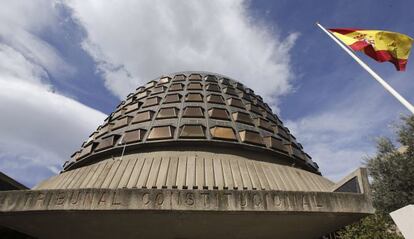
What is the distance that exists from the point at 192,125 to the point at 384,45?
377 inches

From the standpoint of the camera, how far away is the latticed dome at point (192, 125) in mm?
16156

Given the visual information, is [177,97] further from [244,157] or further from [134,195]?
[134,195]

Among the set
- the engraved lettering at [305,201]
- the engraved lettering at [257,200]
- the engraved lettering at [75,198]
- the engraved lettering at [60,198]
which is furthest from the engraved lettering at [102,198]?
the engraved lettering at [305,201]

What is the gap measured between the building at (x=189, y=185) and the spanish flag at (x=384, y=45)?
3.86m

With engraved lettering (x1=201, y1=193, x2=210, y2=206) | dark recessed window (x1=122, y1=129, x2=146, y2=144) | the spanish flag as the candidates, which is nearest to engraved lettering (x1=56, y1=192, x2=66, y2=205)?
engraved lettering (x1=201, y1=193, x2=210, y2=206)

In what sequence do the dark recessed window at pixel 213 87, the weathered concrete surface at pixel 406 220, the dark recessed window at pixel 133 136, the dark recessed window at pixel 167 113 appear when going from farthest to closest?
the dark recessed window at pixel 213 87
the dark recessed window at pixel 167 113
the dark recessed window at pixel 133 136
the weathered concrete surface at pixel 406 220

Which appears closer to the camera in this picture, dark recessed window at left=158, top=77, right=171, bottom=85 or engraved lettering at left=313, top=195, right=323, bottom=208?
engraved lettering at left=313, top=195, right=323, bottom=208

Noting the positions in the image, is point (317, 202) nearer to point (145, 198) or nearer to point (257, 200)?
point (257, 200)

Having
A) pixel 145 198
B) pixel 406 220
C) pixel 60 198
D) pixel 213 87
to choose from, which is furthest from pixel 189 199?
pixel 213 87

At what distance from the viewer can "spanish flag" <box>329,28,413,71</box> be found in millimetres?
9930

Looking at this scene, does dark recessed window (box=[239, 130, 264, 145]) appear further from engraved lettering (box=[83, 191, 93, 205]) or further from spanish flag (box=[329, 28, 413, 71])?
engraved lettering (box=[83, 191, 93, 205])

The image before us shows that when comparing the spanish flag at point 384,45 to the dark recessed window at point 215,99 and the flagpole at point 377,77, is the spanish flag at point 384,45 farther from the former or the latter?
the dark recessed window at point 215,99

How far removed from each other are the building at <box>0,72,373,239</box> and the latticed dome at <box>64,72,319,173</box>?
0.07m

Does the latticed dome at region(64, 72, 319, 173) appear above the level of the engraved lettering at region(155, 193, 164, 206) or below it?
above
